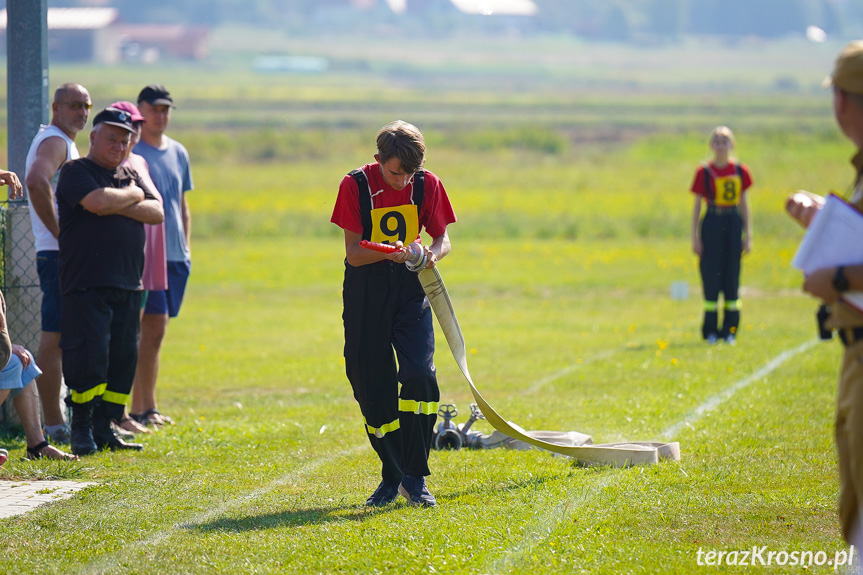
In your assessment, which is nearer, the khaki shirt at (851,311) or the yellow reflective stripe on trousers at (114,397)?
the khaki shirt at (851,311)

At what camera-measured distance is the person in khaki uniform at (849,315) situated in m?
4.03

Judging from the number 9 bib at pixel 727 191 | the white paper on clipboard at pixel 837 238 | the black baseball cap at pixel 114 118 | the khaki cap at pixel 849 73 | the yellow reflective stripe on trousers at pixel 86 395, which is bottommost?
the yellow reflective stripe on trousers at pixel 86 395

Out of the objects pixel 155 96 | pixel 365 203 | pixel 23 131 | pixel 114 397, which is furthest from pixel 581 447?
pixel 23 131

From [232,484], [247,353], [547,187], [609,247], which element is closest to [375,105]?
[547,187]

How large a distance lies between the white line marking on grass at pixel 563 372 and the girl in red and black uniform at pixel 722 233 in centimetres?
142

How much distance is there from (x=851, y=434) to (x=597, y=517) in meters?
2.01

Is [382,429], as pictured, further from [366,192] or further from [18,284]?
[18,284]

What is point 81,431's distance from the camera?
25.4 ft

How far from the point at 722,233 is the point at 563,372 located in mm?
3069

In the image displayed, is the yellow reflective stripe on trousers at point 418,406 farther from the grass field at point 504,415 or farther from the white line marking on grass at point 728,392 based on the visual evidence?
the white line marking on grass at point 728,392

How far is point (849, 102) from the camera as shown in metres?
4.10

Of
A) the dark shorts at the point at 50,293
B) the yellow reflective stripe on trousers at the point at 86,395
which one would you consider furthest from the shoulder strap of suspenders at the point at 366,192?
the dark shorts at the point at 50,293

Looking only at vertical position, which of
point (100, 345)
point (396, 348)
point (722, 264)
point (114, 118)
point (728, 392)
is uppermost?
point (114, 118)

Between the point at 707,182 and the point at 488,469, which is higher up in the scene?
the point at 707,182
